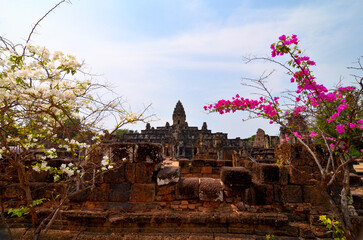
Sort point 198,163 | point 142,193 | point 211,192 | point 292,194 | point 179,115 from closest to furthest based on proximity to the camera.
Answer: point 211,192, point 142,193, point 292,194, point 198,163, point 179,115

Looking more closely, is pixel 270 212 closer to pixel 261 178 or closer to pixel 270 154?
pixel 261 178

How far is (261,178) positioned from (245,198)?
57cm

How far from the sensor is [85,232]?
348 centimetres

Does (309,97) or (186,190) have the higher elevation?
(309,97)

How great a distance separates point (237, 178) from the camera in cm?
389

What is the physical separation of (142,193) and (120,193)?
0.42 metres

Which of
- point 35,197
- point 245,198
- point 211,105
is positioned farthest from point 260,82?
point 35,197

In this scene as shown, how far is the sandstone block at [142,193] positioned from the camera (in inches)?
Result: 151

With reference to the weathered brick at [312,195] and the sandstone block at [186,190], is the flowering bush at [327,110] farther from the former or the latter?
the sandstone block at [186,190]

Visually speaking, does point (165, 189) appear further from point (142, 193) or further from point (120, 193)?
point (120, 193)

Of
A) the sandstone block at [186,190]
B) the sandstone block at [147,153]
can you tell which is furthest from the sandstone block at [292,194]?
the sandstone block at [147,153]

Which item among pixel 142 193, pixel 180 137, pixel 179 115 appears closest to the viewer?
pixel 142 193

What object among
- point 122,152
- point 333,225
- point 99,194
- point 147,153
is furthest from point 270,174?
point 99,194

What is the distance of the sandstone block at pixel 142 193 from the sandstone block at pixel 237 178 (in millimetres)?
1396
